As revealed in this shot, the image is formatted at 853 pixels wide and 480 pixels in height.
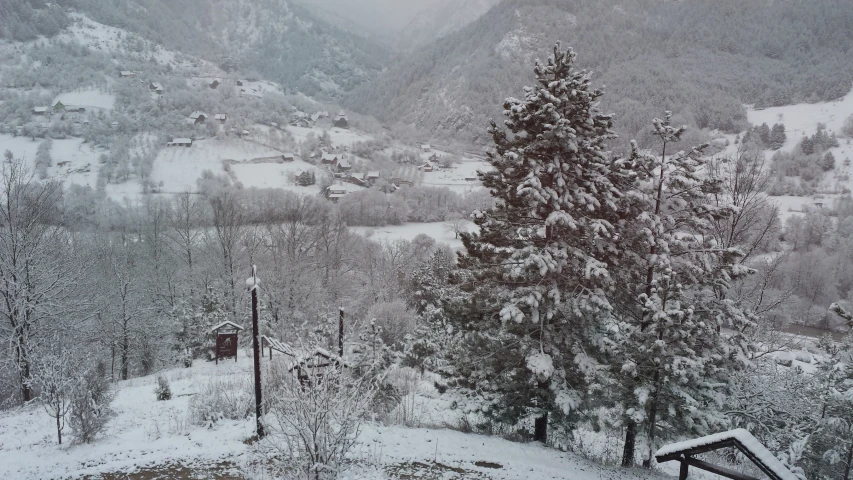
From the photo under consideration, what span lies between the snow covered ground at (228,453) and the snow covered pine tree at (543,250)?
47.5 inches

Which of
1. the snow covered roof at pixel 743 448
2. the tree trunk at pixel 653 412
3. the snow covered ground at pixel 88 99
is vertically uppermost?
the snow covered ground at pixel 88 99

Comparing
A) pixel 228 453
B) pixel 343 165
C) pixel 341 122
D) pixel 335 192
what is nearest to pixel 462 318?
pixel 228 453

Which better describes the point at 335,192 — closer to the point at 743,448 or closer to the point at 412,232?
the point at 412,232

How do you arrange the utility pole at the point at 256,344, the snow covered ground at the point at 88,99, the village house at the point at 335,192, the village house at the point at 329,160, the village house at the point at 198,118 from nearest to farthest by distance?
the utility pole at the point at 256,344
the village house at the point at 335,192
the village house at the point at 329,160
the snow covered ground at the point at 88,99
the village house at the point at 198,118

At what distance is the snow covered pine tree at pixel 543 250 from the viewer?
894 cm

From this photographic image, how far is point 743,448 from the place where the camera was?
3.55 m

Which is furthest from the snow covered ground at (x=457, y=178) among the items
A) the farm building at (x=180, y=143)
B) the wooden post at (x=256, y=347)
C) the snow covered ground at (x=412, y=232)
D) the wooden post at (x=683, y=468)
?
the wooden post at (x=683, y=468)

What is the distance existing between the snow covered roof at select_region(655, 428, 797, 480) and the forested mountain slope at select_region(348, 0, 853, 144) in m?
104

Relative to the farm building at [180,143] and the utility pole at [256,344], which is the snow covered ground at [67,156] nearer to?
the farm building at [180,143]

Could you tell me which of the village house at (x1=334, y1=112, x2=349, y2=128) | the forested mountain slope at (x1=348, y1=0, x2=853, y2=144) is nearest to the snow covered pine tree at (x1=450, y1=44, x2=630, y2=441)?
the forested mountain slope at (x1=348, y1=0, x2=853, y2=144)

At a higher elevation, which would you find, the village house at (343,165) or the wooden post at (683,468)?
the village house at (343,165)

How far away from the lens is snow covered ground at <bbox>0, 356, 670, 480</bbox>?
779 centimetres

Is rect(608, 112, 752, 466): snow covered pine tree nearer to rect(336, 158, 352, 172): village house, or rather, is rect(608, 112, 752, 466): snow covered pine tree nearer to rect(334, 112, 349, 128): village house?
rect(336, 158, 352, 172): village house

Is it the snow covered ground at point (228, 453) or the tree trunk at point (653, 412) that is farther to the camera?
the tree trunk at point (653, 412)
